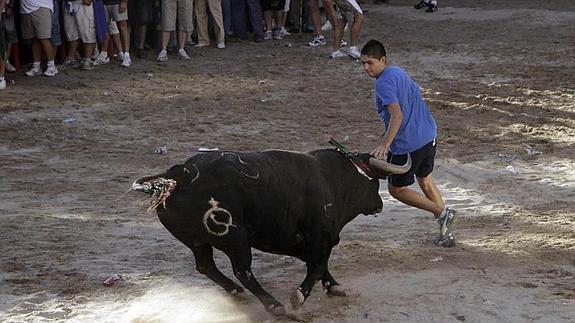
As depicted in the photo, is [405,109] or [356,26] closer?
[405,109]

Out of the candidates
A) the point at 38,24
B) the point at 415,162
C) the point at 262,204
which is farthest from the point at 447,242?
the point at 38,24

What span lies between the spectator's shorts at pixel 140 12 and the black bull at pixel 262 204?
10037 millimetres

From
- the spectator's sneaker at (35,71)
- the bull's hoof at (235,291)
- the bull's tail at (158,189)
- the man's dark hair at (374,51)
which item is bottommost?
the spectator's sneaker at (35,71)

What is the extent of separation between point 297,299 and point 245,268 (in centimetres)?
45

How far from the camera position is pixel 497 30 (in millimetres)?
19859

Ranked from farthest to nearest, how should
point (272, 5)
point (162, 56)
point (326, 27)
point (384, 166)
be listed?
point (326, 27) < point (272, 5) < point (162, 56) < point (384, 166)

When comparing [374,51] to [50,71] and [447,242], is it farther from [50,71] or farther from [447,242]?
[50,71]

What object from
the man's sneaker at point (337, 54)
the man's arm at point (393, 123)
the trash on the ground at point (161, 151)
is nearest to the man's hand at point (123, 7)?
the man's sneaker at point (337, 54)

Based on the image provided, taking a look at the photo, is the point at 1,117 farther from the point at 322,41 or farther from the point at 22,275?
the point at 322,41

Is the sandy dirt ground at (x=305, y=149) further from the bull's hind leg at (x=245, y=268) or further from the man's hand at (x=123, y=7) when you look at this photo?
the man's hand at (x=123, y=7)

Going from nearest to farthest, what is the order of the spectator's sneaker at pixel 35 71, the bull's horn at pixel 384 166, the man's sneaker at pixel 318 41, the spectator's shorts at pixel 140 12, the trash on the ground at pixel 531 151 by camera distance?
the bull's horn at pixel 384 166, the trash on the ground at pixel 531 151, the spectator's sneaker at pixel 35 71, the spectator's shorts at pixel 140 12, the man's sneaker at pixel 318 41

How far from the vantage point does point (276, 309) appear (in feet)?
21.7

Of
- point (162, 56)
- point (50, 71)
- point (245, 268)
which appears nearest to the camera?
point (245, 268)

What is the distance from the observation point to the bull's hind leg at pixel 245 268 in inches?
254
